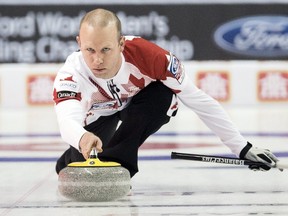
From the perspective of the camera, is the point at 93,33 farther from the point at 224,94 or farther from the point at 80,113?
the point at 224,94

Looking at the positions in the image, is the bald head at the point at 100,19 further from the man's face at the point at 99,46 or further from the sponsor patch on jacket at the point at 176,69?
the sponsor patch on jacket at the point at 176,69

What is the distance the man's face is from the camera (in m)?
2.86

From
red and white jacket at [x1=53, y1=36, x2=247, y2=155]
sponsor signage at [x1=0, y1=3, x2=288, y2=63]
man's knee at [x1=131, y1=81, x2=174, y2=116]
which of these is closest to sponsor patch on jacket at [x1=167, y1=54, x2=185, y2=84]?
red and white jacket at [x1=53, y1=36, x2=247, y2=155]

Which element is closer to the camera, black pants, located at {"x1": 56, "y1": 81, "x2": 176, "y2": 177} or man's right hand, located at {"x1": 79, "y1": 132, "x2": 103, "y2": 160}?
man's right hand, located at {"x1": 79, "y1": 132, "x2": 103, "y2": 160}

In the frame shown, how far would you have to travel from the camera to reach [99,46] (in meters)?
2.86

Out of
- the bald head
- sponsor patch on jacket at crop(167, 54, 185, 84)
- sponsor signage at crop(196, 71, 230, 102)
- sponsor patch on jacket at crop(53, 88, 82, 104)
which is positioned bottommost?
sponsor signage at crop(196, 71, 230, 102)

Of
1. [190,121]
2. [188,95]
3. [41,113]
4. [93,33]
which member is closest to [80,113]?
[93,33]

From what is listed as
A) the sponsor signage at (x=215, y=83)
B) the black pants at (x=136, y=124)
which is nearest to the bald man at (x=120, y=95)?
the black pants at (x=136, y=124)

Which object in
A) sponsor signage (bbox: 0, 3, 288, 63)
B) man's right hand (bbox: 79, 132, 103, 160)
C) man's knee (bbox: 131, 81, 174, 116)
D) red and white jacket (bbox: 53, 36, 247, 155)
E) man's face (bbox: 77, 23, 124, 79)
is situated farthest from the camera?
sponsor signage (bbox: 0, 3, 288, 63)

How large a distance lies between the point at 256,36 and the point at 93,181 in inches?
262

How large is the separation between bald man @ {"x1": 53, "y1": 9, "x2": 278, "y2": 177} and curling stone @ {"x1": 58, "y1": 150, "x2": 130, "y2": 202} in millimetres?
73

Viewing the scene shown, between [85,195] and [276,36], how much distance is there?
21.6ft

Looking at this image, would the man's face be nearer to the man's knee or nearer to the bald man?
the bald man

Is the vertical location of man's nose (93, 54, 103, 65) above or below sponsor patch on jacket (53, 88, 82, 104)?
above
